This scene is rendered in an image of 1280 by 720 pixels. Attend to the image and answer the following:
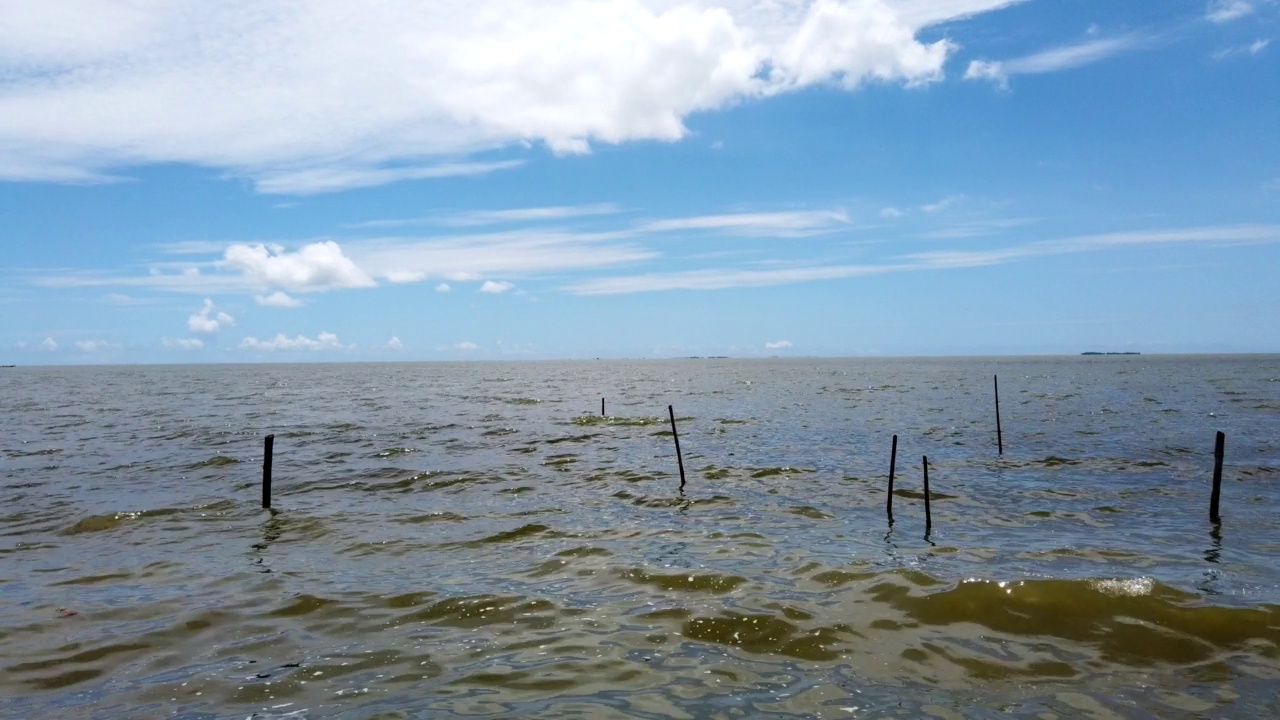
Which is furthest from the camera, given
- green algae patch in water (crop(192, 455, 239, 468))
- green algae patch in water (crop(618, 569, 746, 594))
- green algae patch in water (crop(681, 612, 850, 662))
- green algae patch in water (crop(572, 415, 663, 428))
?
green algae patch in water (crop(572, 415, 663, 428))

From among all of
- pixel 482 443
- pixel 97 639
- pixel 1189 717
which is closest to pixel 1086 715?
pixel 1189 717

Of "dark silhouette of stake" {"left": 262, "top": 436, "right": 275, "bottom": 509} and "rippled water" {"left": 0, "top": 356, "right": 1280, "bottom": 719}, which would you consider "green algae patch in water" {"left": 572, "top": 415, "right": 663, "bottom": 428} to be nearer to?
"rippled water" {"left": 0, "top": 356, "right": 1280, "bottom": 719}

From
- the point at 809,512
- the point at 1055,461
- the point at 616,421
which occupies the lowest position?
the point at 616,421

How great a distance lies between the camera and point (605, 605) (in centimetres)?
1237

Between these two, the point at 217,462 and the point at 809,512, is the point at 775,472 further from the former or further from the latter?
the point at 217,462

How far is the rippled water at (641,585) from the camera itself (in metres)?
9.23

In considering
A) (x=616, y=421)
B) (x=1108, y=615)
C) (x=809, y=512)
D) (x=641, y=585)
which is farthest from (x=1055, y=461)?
(x=616, y=421)

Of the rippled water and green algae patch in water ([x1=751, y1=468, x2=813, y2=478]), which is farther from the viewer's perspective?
green algae patch in water ([x1=751, y1=468, x2=813, y2=478])

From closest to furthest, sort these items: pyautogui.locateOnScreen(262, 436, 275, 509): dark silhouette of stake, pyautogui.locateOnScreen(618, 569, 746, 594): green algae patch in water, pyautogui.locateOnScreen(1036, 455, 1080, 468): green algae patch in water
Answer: pyautogui.locateOnScreen(618, 569, 746, 594): green algae patch in water < pyautogui.locateOnScreen(262, 436, 275, 509): dark silhouette of stake < pyautogui.locateOnScreen(1036, 455, 1080, 468): green algae patch in water

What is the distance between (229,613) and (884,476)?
19.6 metres

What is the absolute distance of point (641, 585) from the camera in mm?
13461

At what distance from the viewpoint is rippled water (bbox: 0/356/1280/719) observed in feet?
30.3

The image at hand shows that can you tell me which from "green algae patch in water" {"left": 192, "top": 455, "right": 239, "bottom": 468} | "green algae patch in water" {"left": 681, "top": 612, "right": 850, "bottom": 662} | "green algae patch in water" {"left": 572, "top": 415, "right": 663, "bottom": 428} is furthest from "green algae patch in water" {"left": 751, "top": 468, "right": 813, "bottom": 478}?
"green algae patch in water" {"left": 192, "top": 455, "right": 239, "bottom": 468}

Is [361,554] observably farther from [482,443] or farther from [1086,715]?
[482,443]
